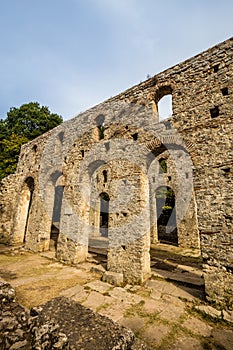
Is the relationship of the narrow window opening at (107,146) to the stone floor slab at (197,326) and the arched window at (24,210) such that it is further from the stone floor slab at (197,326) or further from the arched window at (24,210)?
the arched window at (24,210)

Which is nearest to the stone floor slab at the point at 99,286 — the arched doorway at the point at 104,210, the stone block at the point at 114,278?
the stone block at the point at 114,278

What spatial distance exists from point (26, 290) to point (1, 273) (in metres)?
2.01

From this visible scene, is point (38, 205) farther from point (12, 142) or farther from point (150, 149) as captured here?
point (12, 142)

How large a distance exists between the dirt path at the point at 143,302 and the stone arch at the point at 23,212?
4300 millimetres

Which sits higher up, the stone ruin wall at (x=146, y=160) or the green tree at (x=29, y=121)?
the green tree at (x=29, y=121)

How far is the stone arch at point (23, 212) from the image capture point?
10953mm

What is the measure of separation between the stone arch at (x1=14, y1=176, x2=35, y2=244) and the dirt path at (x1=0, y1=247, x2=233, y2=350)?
430 cm

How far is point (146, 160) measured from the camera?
6.49 meters

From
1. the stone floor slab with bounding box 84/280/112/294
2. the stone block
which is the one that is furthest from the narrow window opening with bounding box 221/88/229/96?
the stone floor slab with bounding box 84/280/112/294

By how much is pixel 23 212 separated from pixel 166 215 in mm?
12394

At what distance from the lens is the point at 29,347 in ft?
7.23

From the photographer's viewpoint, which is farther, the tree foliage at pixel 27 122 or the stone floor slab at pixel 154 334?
the tree foliage at pixel 27 122

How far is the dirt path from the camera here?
10.6ft

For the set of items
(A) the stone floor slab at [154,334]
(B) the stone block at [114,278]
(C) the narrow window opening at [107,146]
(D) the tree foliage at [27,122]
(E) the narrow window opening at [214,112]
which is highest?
(D) the tree foliage at [27,122]
